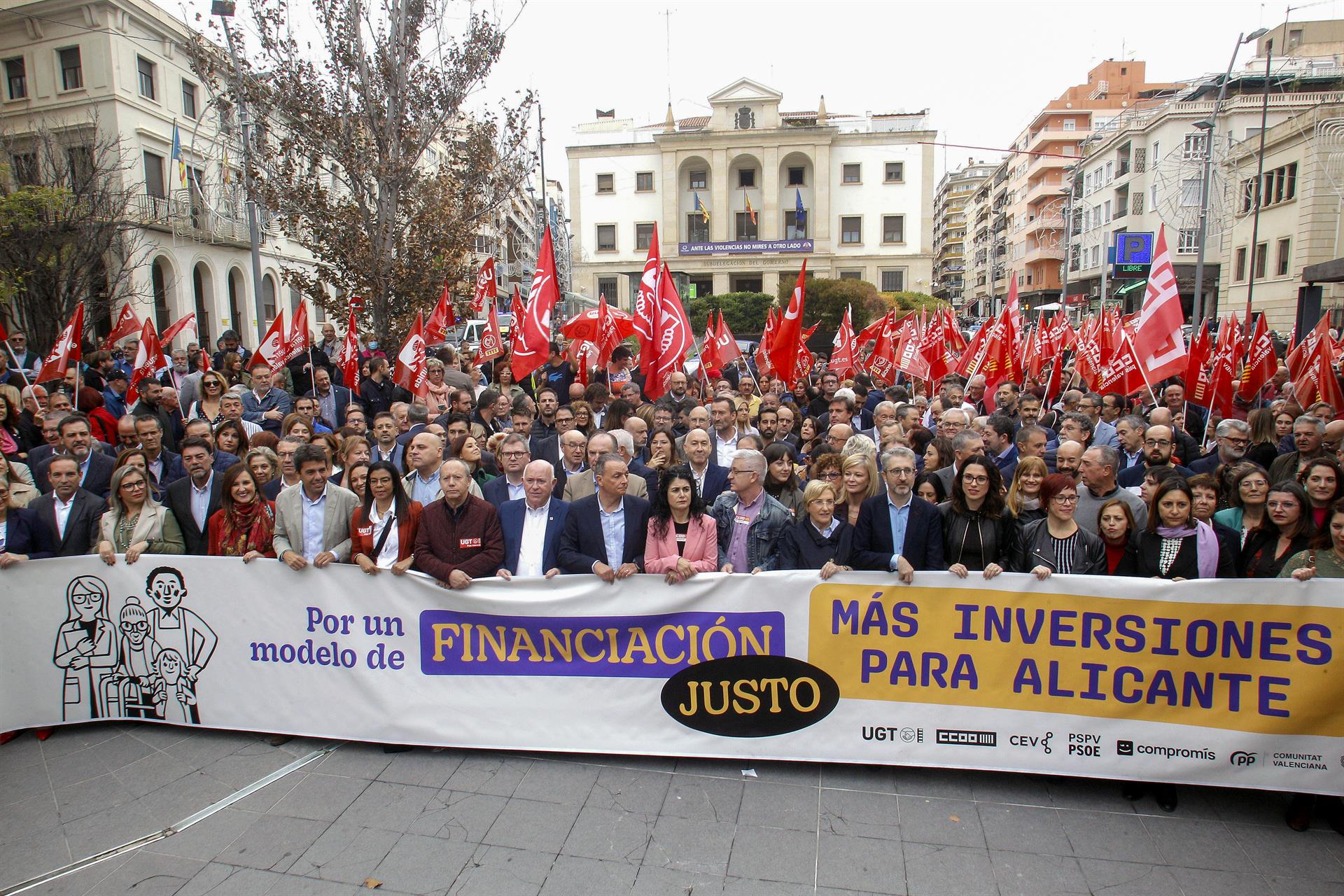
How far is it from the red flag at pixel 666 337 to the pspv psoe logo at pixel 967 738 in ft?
17.4

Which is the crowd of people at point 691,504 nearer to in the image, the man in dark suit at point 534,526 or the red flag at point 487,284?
the man in dark suit at point 534,526

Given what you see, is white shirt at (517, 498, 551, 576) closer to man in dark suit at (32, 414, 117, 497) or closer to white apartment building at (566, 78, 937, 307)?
man in dark suit at (32, 414, 117, 497)

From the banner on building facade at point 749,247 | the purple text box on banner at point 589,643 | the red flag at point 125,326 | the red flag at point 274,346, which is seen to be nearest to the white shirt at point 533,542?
the purple text box on banner at point 589,643

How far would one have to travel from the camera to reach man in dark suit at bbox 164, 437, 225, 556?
17.7 ft

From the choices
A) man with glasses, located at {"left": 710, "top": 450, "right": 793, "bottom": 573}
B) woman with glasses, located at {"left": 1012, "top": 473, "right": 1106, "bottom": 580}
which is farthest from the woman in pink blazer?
woman with glasses, located at {"left": 1012, "top": 473, "right": 1106, "bottom": 580}

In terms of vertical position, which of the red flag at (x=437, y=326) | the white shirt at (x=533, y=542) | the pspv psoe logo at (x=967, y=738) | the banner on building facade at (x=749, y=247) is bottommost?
the pspv psoe logo at (x=967, y=738)

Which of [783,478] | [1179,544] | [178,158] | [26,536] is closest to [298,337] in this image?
[26,536]

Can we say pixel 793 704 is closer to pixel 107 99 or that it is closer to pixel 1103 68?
pixel 107 99

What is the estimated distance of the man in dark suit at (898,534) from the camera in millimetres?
4474

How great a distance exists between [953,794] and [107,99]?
29.8m

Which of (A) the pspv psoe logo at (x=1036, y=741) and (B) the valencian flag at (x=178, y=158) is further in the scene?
(B) the valencian flag at (x=178, y=158)

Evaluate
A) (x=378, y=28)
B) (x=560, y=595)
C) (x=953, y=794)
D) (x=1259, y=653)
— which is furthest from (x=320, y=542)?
(x=378, y=28)

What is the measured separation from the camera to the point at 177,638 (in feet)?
16.0

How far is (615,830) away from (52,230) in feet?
59.8
